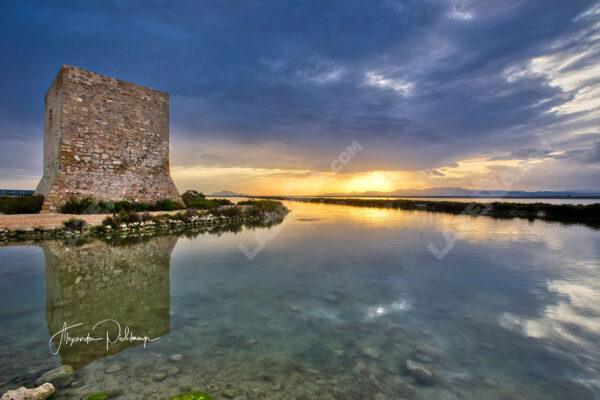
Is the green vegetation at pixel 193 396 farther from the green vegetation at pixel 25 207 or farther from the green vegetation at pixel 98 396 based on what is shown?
the green vegetation at pixel 25 207

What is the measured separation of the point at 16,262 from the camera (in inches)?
258

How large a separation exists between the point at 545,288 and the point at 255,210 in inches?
684

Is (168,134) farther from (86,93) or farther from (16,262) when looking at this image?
(16,262)

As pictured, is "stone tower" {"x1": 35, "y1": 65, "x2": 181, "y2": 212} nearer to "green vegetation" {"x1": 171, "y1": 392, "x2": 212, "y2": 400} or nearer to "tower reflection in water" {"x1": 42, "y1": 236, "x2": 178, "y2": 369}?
"tower reflection in water" {"x1": 42, "y1": 236, "x2": 178, "y2": 369}

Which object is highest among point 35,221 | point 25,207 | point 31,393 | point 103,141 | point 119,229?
point 103,141

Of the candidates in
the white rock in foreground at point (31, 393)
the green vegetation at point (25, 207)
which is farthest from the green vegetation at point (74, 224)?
the white rock in foreground at point (31, 393)

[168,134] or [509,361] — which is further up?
[168,134]

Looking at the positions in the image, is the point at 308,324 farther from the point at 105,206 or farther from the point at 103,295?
the point at 105,206

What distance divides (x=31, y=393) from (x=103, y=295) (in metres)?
2.65

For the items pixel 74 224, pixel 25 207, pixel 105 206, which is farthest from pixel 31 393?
pixel 25 207

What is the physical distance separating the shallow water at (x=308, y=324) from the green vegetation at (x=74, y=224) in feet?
11.3

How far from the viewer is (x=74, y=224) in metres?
10.6

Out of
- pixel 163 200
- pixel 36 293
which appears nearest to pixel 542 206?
pixel 163 200

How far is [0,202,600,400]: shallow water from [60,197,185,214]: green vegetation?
20.4 feet
